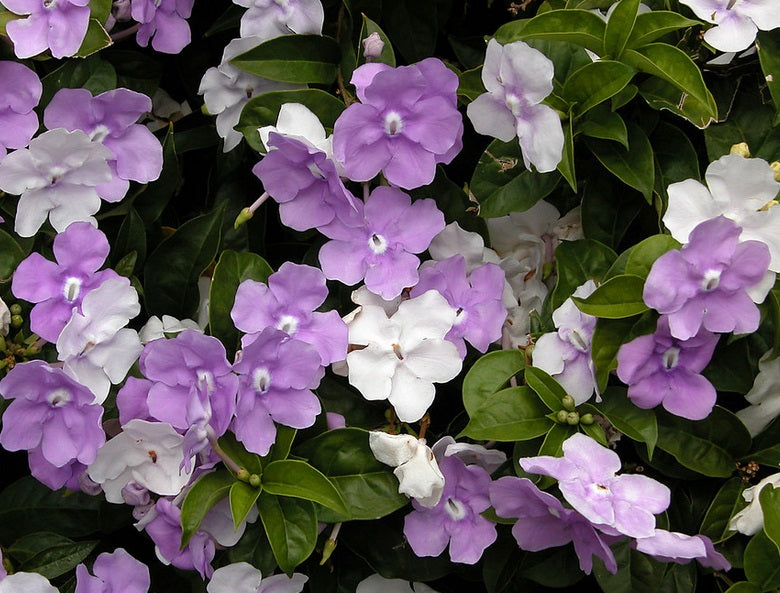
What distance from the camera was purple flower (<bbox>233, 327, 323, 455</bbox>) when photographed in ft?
3.66

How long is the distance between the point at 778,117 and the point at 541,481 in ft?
1.68

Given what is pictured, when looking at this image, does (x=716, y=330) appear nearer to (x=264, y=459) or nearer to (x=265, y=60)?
(x=264, y=459)

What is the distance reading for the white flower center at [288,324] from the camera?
117 cm

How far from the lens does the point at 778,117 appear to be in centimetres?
120

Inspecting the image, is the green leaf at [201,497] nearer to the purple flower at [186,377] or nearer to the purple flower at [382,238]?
the purple flower at [186,377]

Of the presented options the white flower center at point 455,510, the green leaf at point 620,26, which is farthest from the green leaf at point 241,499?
the green leaf at point 620,26

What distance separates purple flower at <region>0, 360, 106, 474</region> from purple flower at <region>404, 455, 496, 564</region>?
1.25ft

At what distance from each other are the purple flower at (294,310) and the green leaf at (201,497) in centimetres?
16

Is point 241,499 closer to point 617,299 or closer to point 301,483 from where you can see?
point 301,483

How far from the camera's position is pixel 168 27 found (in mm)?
1334

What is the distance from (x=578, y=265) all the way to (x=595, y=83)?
0.73 feet

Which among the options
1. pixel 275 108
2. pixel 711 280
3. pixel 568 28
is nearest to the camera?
pixel 711 280

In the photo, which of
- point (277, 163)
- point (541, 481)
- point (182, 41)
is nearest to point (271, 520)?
point (541, 481)

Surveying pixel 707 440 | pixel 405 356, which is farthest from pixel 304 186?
pixel 707 440
